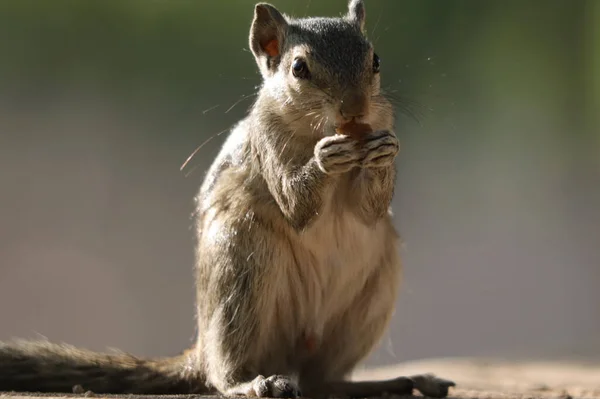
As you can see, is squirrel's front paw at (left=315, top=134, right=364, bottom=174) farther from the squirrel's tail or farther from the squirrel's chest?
the squirrel's tail

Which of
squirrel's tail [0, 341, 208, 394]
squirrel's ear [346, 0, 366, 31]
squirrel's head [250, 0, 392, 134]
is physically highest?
squirrel's ear [346, 0, 366, 31]

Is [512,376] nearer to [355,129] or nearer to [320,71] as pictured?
[355,129]

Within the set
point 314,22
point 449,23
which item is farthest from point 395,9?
point 314,22

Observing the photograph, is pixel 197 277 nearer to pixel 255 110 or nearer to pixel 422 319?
pixel 255 110

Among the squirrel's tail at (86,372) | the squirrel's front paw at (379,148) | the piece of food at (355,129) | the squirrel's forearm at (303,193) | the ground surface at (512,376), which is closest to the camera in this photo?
the squirrel's front paw at (379,148)

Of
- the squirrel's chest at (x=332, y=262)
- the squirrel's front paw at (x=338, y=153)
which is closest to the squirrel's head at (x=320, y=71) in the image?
the squirrel's front paw at (x=338, y=153)

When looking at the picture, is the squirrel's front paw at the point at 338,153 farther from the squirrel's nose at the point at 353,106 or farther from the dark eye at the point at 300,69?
the dark eye at the point at 300,69

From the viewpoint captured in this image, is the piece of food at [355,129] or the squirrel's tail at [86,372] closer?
the piece of food at [355,129]

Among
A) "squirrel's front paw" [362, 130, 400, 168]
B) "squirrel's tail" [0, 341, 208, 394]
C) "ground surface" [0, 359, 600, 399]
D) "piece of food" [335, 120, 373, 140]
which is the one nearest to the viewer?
"squirrel's front paw" [362, 130, 400, 168]

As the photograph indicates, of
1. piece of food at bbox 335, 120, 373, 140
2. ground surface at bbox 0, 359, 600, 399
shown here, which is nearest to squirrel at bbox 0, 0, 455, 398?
piece of food at bbox 335, 120, 373, 140
